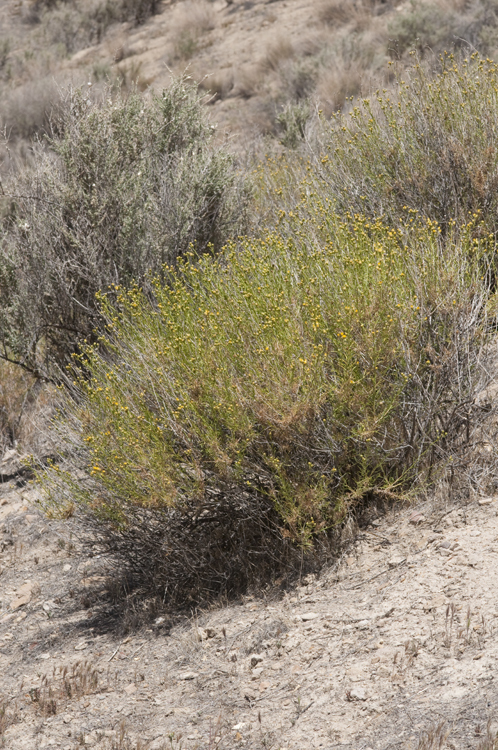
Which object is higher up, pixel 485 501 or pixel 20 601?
pixel 485 501

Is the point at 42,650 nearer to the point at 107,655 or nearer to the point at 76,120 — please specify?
the point at 107,655

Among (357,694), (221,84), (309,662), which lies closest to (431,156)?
(309,662)

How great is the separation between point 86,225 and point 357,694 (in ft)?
15.5

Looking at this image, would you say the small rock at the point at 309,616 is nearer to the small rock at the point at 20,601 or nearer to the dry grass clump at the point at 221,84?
the small rock at the point at 20,601

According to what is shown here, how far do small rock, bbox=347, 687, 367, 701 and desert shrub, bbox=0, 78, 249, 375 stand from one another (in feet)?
13.4

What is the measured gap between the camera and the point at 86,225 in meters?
6.30

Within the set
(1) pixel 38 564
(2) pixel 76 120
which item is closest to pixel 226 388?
(1) pixel 38 564

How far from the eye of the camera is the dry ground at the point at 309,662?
2.72m

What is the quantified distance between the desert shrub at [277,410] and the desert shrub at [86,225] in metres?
2.26

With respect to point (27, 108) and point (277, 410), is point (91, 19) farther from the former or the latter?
point (277, 410)

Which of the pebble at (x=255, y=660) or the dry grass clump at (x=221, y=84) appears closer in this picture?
the pebble at (x=255, y=660)

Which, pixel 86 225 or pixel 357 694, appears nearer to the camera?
pixel 357 694

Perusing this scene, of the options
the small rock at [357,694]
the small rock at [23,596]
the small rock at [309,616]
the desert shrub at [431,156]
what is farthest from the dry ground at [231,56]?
the small rock at [357,694]

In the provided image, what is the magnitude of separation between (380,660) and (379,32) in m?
13.1
